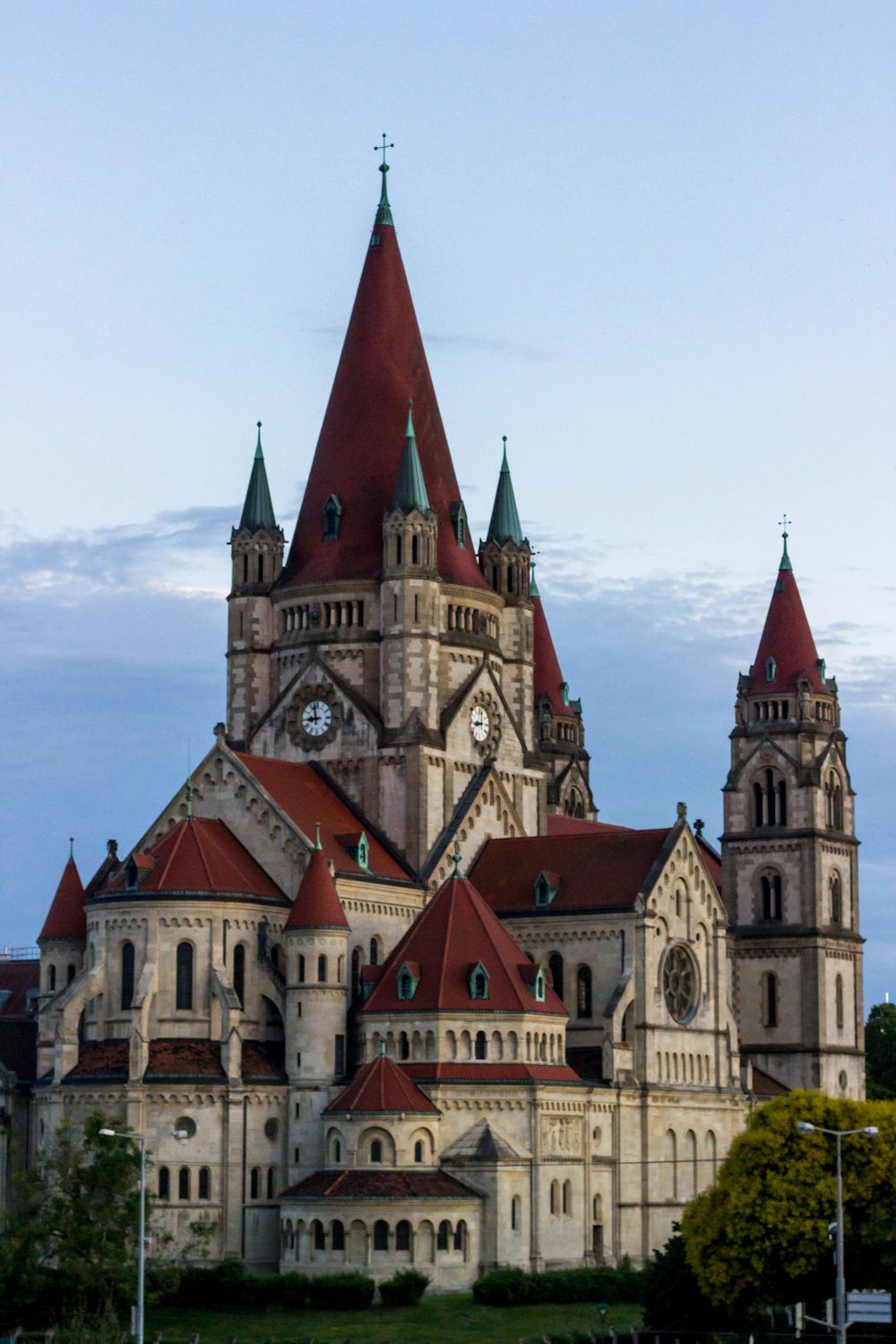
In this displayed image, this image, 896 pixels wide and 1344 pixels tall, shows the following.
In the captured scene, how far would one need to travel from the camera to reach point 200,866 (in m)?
101

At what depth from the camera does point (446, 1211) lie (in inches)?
3688

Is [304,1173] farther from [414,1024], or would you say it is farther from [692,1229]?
[692,1229]

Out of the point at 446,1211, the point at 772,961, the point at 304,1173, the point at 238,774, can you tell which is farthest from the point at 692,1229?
the point at 772,961

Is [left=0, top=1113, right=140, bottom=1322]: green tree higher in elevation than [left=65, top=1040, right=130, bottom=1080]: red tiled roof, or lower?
lower

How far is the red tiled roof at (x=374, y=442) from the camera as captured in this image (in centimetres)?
11306

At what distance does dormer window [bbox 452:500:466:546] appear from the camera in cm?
11525

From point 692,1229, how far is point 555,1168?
18.5m

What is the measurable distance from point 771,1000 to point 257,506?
1506 inches

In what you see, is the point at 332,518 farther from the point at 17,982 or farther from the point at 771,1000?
the point at 771,1000

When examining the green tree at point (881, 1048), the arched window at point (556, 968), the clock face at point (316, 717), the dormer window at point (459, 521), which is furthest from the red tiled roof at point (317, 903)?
the green tree at point (881, 1048)

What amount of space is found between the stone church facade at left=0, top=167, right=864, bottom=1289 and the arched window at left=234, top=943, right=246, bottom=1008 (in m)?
0.08

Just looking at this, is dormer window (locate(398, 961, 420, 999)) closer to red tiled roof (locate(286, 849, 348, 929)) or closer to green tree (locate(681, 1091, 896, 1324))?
red tiled roof (locate(286, 849, 348, 929))

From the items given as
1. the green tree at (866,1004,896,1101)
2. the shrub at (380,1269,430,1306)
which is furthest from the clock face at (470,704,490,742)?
the green tree at (866,1004,896,1101)

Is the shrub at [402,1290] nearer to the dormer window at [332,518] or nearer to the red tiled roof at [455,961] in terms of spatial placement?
the red tiled roof at [455,961]
